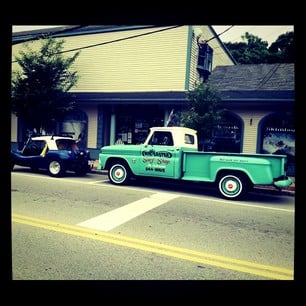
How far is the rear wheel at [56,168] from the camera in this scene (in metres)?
10.6

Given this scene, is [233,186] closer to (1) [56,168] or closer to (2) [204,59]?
(1) [56,168]

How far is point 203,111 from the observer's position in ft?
39.3

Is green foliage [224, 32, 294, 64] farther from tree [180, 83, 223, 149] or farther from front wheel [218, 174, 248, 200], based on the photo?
front wheel [218, 174, 248, 200]

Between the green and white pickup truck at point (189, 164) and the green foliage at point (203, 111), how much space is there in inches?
85.8

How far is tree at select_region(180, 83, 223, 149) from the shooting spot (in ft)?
38.7

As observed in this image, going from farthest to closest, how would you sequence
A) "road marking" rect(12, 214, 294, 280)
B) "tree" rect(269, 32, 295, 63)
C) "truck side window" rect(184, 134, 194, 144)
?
"tree" rect(269, 32, 295, 63), "truck side window" rect(184, 134, 194, 144), "road marking" rect(12, 214, 294, 280)

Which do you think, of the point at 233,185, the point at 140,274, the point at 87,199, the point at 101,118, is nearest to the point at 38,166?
the point at 87,199

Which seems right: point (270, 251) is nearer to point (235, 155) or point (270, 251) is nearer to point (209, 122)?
point (235, 155)

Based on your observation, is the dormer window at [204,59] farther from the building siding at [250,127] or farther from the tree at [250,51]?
the tree at [250,51]

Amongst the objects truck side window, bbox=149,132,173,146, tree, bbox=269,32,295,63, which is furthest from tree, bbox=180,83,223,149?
tree, bbox=269,32,295,63

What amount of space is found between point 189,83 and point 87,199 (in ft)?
33.9

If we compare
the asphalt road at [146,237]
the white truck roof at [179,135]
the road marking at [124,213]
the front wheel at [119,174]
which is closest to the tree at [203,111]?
the white truck roof at [179,135]

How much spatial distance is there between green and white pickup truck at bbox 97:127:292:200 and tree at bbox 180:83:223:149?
218 cm
